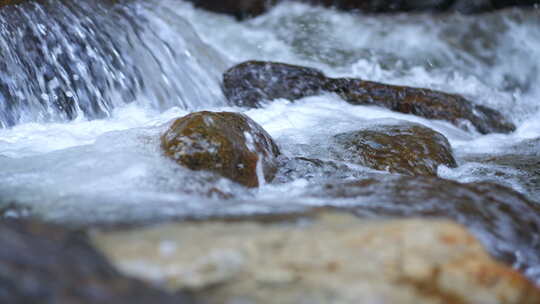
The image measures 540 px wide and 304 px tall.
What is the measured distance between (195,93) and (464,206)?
4094 mm

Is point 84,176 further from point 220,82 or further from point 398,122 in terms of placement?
point 220,82

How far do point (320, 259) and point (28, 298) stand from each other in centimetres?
82

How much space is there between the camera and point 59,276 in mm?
1454

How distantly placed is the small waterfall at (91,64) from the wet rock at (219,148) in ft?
6.81

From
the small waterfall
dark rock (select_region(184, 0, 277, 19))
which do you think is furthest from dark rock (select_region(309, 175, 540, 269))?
dark rock (select_region(184, 0, 277, 19))

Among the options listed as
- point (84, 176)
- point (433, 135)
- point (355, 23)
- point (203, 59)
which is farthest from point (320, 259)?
point (355, 23)

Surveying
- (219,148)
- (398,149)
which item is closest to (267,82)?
(398,149)

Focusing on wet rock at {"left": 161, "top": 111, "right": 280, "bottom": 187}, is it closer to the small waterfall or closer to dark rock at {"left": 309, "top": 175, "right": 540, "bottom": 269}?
dark rock at {"left": 309, "top": 175, "right": 540, "bottom": 269}

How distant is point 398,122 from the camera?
525cm

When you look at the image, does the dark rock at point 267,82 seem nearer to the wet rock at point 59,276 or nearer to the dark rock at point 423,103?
the dark rock at point 423,103

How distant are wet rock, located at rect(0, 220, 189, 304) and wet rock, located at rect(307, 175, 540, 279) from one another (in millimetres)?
1243

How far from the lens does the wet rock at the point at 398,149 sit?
435 cm

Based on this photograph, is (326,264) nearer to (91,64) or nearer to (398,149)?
(398,149)

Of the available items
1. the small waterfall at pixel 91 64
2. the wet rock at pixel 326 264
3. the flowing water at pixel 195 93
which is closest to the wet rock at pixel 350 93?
the flowing water at pixel 195 93
